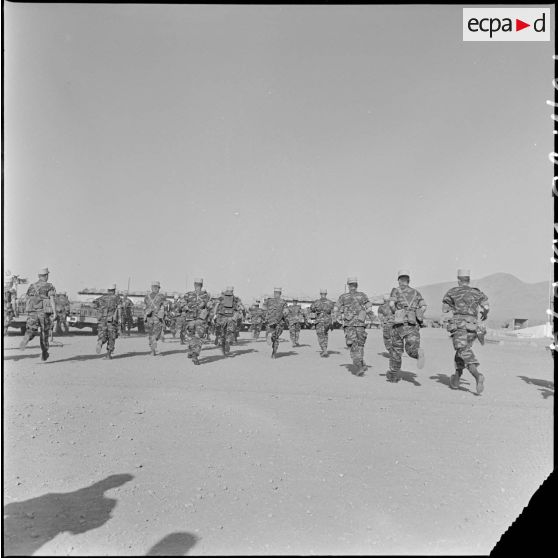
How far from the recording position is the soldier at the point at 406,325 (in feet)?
25.1

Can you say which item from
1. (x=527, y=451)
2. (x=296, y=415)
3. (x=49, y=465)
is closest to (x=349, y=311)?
(x=296, y=415)

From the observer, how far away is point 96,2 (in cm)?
339

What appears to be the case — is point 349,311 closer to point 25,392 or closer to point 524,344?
point 25,392

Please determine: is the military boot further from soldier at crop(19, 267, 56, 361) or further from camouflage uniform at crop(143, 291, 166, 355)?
camouflage uniform at crop(143, 291, 166, 355)

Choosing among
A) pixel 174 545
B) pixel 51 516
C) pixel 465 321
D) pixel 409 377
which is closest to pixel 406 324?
pixel 465 321

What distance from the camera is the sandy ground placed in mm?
2797

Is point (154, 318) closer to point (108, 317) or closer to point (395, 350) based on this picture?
point (108, 317)

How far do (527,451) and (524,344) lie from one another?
45.7 feet

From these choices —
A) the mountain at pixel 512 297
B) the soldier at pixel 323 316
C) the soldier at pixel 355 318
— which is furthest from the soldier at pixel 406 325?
the mountain at pixel 512 297

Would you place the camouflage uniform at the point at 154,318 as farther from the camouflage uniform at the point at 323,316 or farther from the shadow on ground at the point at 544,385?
the shadow on ground at the point at 544,385

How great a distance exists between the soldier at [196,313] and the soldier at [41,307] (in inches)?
113

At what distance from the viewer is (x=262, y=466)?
378 cm

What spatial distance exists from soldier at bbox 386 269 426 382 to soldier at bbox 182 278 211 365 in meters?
4.46

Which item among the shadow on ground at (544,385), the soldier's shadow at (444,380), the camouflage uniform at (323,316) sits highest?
the camouflage uniform at (323,316)
